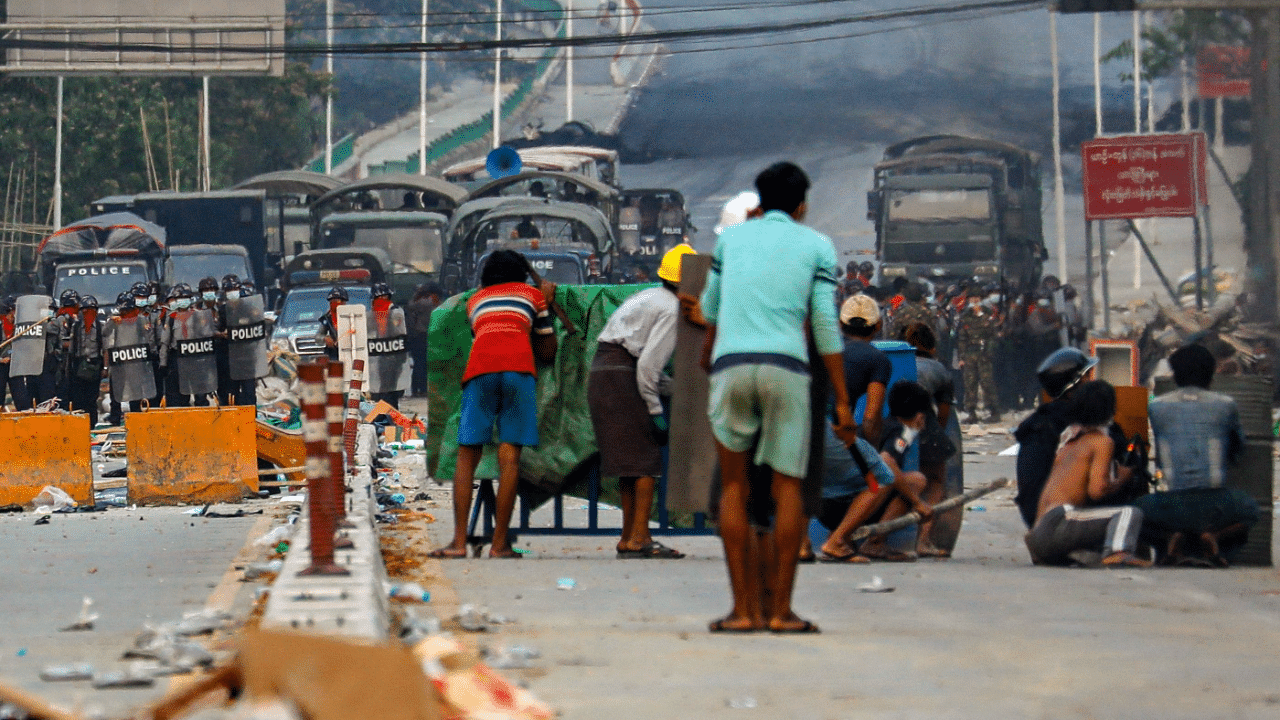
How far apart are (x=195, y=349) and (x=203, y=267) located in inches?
508

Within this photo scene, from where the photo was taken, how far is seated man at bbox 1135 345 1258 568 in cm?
943

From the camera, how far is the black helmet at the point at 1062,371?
33.0 feet

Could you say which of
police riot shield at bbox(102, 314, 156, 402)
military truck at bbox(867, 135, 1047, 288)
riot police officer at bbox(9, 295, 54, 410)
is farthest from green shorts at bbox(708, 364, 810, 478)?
military truck at bbox(867, 135, 1047, 288)

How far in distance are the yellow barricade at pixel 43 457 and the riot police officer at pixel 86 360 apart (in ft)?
29.4

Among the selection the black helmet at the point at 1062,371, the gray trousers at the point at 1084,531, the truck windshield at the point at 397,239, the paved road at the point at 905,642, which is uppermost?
the truck windshield at the point at 397,239

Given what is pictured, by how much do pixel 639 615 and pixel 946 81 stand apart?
78.7 metres

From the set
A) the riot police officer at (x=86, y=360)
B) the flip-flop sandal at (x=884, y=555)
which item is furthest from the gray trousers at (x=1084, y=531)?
the riot police officer at (x=86, y=360)

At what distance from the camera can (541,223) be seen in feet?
119

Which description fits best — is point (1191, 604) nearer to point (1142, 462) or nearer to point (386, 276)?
point (1142, 462)

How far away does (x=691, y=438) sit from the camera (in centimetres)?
783

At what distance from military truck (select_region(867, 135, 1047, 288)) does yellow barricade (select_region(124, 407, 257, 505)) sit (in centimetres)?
2416

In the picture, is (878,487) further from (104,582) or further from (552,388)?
(104,582)


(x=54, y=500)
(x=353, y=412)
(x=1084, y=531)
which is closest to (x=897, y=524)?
(x=1084, y=531)

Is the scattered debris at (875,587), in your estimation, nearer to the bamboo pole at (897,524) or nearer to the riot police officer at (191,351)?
the bamboo pole at (897,524)
